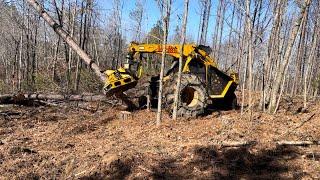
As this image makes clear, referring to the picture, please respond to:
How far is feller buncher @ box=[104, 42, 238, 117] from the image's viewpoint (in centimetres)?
1016

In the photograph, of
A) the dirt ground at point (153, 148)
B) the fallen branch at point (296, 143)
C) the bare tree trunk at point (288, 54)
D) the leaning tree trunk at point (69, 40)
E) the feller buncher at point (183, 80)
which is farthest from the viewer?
the leaning tree trunk at point (69, 40)

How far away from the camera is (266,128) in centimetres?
866

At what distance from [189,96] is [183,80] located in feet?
2.41

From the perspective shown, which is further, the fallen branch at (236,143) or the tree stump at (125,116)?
the tree stump at (125,116)

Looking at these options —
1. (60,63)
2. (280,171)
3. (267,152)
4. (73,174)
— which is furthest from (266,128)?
(60,63)

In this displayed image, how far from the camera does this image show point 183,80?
1065cm

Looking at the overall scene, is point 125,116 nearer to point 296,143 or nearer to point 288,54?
point 288,54

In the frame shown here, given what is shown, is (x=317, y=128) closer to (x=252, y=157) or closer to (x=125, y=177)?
(x=252, y=157)

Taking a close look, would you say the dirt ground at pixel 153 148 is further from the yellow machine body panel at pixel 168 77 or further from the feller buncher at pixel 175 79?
the yellow machine body panel at pixel 168 77

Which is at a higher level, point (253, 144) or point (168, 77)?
point (168, 77)

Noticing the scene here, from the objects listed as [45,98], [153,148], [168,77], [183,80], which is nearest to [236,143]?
[153,148]

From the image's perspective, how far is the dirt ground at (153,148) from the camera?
21.2 feet

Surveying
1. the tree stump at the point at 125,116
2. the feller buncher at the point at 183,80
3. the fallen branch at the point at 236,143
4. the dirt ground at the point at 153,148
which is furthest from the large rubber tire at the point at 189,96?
the fallen branch at the point at 236,143

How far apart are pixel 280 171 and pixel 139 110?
579 cm
